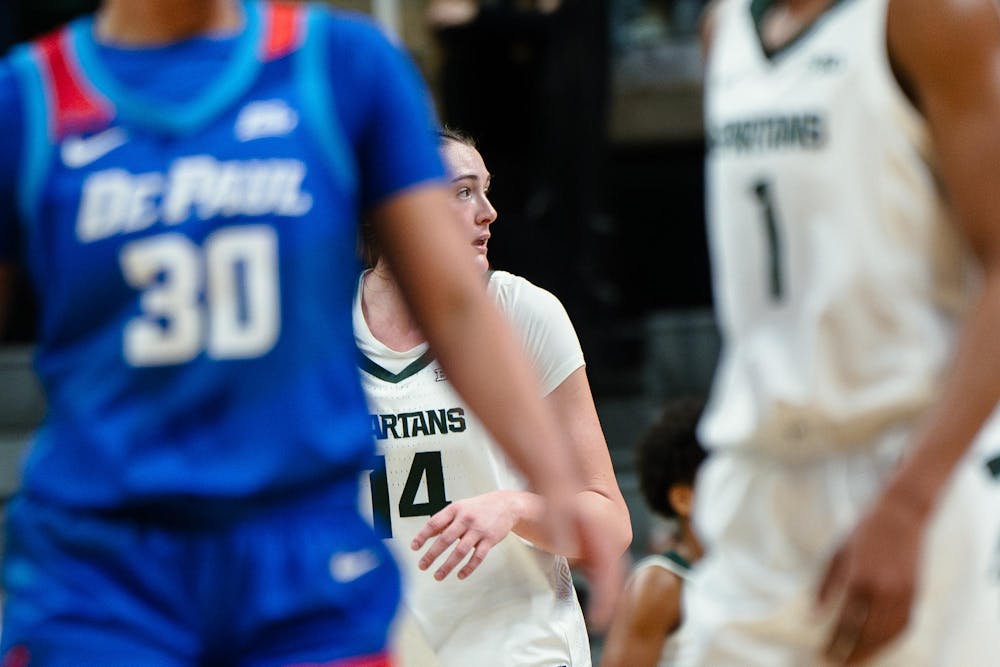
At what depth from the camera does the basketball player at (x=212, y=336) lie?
2.21 m

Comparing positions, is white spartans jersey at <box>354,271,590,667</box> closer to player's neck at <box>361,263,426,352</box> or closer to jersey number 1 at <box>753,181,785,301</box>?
player's neck at <box>361,263,426,352</box>

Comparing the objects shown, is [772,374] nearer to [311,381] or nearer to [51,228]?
[311,381]

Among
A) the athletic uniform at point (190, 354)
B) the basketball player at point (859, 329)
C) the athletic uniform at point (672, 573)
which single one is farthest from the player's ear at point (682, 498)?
the athletic uniform at point (190, 354)

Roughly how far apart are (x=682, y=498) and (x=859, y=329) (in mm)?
2877

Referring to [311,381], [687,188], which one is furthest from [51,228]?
[687,188]

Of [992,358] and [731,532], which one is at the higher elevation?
[992,358]

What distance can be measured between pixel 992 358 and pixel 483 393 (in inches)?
26.9

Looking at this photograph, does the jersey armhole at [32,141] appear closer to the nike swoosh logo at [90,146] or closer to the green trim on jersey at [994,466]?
the nike swoosh logo at [90,146]

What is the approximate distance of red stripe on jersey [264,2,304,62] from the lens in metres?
2.31

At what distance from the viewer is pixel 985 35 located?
97.0 inches

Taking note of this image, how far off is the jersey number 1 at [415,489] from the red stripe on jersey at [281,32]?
153 centimetres

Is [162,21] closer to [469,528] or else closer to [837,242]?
[837,242]

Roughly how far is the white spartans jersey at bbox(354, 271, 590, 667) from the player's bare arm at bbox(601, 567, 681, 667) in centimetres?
112

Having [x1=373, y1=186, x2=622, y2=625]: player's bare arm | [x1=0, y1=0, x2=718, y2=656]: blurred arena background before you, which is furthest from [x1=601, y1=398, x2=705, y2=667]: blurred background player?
[x1=0, y1=0, x2=718, y2=656]: blurred arena background
